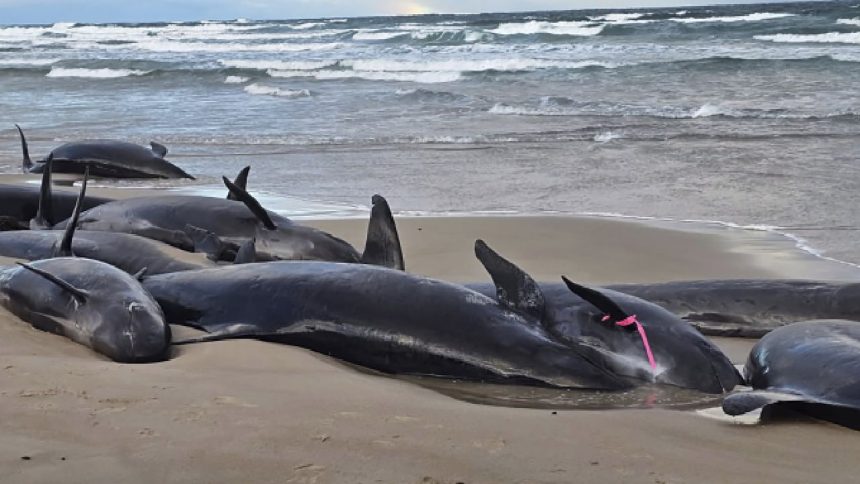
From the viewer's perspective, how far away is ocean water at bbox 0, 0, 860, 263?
10.1 m

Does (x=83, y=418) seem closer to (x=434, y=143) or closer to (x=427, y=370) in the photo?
(x=427, y=370)

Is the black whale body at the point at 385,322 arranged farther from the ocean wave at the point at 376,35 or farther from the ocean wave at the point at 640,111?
the ocean wave at the point at 376,35

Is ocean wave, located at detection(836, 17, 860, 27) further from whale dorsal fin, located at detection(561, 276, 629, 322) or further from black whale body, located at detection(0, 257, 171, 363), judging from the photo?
black whale body, located at detection(0, 257, 171, 363)

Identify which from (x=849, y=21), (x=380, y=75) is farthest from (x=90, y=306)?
(x=849, y=21)

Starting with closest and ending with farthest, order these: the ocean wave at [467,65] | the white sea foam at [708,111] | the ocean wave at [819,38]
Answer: the white sea foam at [708,111], the ocean wave at [467,65], the ocean wave at [819,38]

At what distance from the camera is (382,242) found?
5.50 meters

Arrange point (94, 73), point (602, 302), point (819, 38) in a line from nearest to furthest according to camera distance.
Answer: point (602, 302)
point (94, 73)
point (819, 38)

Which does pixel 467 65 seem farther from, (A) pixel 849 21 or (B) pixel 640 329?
(B) pixel 640 329

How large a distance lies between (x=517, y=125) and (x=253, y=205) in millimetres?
10563

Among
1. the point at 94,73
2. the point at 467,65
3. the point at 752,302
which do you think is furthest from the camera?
the point at 94,73

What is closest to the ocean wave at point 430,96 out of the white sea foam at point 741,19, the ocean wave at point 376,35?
the white sea foam at point 741,19

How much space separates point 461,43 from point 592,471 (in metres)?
43.8

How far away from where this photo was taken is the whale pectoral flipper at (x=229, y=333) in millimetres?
4637

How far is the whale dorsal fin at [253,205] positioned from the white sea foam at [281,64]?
28.2 metres
